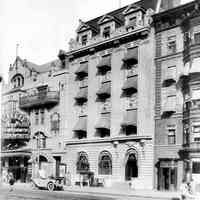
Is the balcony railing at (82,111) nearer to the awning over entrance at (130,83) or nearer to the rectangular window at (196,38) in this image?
the awning over entrance at (130,83)

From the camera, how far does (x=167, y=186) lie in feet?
136

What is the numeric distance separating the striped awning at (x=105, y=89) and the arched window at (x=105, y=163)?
6542 millimetres

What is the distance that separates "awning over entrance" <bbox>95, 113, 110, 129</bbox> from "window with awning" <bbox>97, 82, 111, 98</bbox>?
7.33 feet

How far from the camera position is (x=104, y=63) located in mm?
48375

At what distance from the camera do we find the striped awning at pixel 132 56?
45.4 metres

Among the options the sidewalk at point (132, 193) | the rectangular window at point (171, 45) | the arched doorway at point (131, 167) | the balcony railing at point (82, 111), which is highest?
the rectangular window at point (171, 45)

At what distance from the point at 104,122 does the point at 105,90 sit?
3529mm

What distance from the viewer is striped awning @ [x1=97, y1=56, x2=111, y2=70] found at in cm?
4825

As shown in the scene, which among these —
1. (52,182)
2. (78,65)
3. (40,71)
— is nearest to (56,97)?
(78,65)

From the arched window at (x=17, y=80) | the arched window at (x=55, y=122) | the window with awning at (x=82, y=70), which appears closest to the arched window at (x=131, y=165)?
the window with awning at (x=82, y=70)

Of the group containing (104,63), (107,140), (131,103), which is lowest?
(107,140)

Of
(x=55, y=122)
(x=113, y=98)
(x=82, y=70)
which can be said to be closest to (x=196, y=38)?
(x=113, y=98)

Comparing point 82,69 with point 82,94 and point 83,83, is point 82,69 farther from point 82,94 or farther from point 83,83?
point 82,94

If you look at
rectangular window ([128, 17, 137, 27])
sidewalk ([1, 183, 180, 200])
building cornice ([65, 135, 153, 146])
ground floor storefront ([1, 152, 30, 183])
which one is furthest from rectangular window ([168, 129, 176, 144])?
ground floor storefront ([1, 152, 30, 183])
